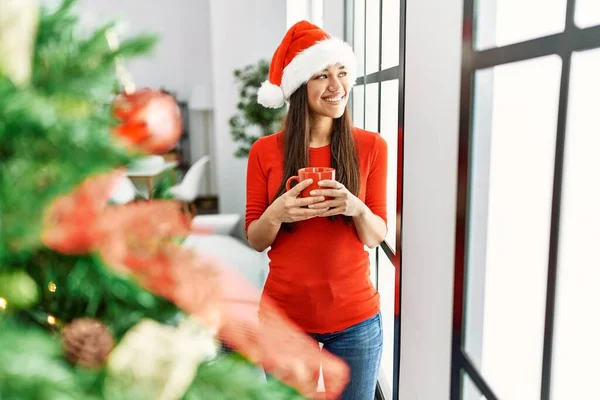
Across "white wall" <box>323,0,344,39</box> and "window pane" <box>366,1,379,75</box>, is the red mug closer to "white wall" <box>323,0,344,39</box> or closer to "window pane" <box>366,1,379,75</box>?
"window pane" <box>366,1,379,75</box>

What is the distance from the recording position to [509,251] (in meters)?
0.67

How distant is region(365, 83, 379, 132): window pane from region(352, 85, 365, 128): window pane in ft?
0.19

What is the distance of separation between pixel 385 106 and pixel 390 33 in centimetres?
19

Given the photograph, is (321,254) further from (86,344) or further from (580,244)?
(86,344)

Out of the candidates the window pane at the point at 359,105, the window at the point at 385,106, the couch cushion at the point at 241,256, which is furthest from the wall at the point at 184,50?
the window at the point at 385,106

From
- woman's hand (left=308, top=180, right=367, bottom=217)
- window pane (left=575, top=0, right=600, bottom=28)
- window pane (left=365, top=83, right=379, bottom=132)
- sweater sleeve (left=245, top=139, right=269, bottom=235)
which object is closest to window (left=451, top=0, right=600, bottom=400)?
window pane (left=575, top=0, right=600, bottom=28)

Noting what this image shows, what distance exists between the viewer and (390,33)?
1272 mm

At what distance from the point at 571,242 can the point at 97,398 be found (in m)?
0.48

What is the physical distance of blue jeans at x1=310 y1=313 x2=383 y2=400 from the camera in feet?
3.43

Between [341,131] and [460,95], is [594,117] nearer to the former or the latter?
[460,95]

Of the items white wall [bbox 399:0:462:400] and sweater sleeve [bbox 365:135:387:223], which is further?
sweater sleeve [bbox 365:135:387:223]

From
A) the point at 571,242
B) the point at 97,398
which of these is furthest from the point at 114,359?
the point at 571,242

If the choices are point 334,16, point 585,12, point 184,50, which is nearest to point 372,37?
point 334,16

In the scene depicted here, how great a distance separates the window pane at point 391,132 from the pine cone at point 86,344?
103 centimetres
